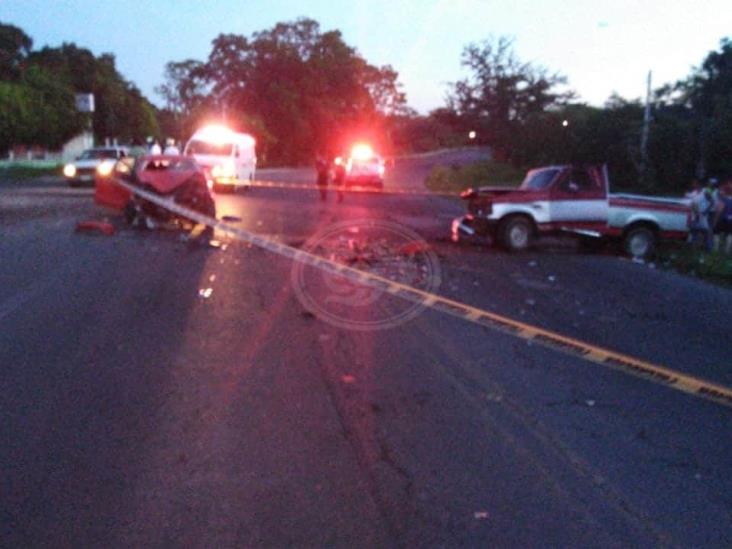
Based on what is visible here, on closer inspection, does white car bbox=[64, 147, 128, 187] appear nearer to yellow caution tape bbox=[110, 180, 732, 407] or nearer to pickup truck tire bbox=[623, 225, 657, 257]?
yellow caution tape bbox=[110, 180, 732, 407]

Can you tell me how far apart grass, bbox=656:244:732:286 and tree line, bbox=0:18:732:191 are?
1177 cm

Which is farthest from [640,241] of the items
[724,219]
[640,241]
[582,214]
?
[724,219]

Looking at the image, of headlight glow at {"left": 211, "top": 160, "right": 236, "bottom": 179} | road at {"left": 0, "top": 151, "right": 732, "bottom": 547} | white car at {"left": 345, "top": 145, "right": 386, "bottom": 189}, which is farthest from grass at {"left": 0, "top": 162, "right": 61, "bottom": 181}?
road at {"left": 0, "top": 151, "right": 732, "bottom": 547}

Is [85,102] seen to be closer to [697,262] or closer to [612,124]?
[612,124]

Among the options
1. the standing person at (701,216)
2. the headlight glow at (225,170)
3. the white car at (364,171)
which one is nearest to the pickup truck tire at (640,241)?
the standing person at (701,216)

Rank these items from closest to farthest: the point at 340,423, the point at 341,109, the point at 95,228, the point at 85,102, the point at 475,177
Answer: the point at 340,423
the point at 95,228
the point at 475,177
the point at 85,102
the point at 341,109

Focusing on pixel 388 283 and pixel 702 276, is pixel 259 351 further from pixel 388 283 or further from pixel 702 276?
pixel 702 276

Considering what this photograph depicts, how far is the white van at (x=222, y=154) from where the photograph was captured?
36.9 metres

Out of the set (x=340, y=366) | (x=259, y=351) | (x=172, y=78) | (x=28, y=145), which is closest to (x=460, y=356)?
(x=340, y=366)

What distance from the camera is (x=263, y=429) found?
265 inches

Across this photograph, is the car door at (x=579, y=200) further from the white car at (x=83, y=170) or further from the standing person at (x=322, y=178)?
the white car at (x=83, y=170)

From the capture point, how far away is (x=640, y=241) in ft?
64.3

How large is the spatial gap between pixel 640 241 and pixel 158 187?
33.3ft

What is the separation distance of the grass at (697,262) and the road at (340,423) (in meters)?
3.34
